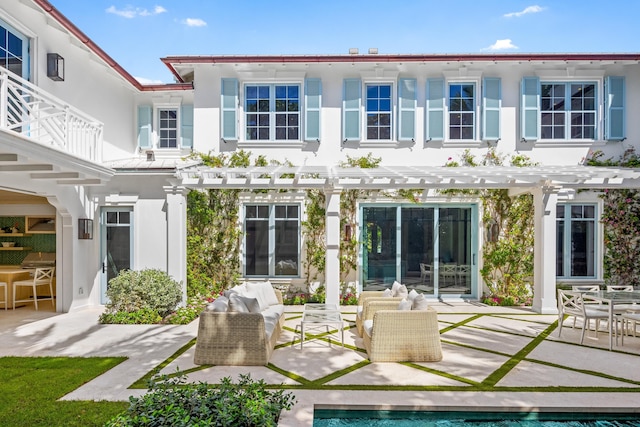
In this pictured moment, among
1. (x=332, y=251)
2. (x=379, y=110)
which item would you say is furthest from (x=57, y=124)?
(x=379, y=110)

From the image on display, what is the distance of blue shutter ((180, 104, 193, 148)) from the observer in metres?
12.7

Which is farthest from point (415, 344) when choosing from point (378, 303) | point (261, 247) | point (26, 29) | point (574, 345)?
point (26, 29)

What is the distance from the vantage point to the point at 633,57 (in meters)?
10.8

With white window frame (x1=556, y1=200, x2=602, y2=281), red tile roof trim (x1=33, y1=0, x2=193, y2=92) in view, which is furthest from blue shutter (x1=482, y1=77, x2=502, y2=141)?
red tile roof trim (x1=33, y1=0, x2=193, y2=92)

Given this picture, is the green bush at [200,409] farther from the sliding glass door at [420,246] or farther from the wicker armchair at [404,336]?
the sliding glass door at [420,246]

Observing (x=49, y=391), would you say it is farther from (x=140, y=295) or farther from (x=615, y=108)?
(x=615, y=108)

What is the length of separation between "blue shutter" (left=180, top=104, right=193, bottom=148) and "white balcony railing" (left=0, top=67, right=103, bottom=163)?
370 centimetres

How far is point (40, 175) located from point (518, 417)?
31.6 feet

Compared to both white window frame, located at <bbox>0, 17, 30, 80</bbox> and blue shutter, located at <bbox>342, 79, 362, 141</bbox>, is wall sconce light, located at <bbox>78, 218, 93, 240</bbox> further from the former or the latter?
blue shutter, located at <bbox>342, 79, 362, 141</bbox>

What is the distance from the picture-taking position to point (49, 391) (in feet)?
16.4

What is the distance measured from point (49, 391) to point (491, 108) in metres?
11.6

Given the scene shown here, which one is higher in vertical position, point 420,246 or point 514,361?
point 420,246

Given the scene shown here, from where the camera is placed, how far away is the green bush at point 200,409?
321 centimetres

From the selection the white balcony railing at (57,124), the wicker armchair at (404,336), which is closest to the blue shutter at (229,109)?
the white balcony railing at (57,124)
